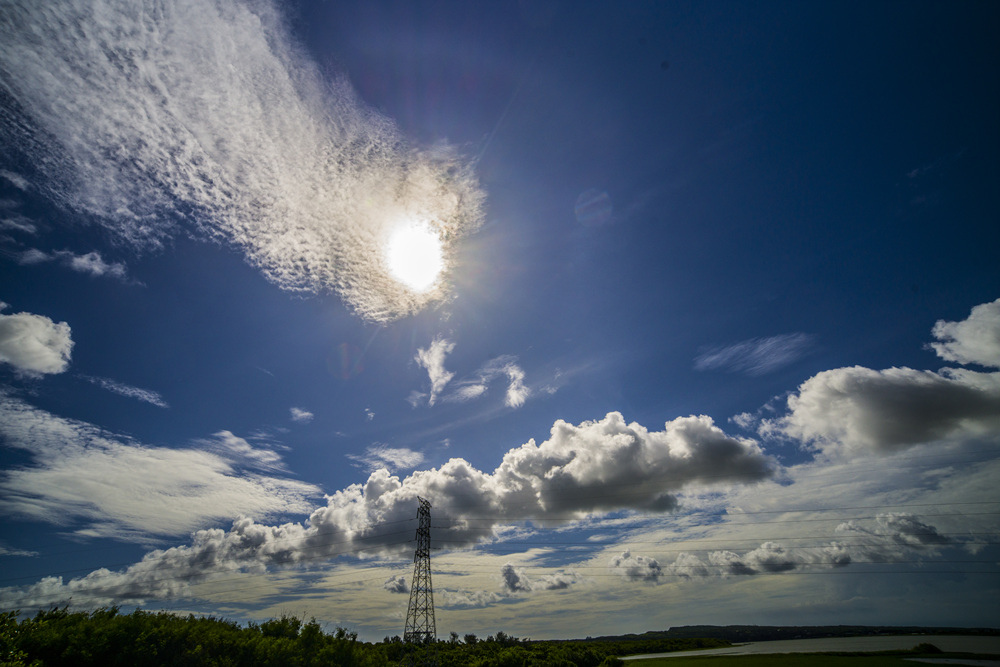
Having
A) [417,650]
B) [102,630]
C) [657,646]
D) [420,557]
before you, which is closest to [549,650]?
[417,650]

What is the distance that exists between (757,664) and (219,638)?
85739mm

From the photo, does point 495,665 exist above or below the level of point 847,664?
above

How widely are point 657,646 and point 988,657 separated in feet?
320

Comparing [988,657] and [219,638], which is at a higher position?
[219,638]

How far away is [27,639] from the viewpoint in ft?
90.0

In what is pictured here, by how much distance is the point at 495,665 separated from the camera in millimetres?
64625

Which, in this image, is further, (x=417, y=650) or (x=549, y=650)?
(x=549, y=650)

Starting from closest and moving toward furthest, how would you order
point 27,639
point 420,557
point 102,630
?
point 27,639 → point 102,630 → point 420,557

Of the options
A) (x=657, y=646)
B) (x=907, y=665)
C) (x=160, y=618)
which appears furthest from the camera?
(x=657, y=646)

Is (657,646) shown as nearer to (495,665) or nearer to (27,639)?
(495,665)

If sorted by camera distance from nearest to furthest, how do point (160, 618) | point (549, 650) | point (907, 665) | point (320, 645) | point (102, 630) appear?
point (102, 630), point (160, 618), point (320, 645), point (907, 665), point (549, 650)

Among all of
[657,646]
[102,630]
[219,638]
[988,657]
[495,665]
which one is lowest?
[657,646]

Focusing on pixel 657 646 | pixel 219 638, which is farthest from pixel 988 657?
pixel 219 638

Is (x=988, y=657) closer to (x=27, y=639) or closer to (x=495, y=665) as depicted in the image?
(x=495, y=665)
